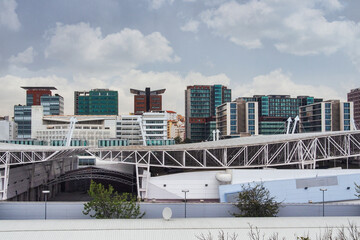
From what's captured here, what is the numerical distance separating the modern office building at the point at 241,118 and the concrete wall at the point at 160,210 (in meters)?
86.8

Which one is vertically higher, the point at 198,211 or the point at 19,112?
the point at 19,112

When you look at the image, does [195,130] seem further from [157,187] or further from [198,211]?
[198,211]

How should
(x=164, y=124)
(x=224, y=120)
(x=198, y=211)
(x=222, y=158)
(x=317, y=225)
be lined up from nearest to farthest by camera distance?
(x=317, y=225)
(x=198, y=211)
(x=222, y=158)
(x=164, y=124)
(x=224, y=120)

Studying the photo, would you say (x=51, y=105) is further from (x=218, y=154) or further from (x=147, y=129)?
(x=218, y=154)

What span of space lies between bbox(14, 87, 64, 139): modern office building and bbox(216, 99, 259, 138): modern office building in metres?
74.2

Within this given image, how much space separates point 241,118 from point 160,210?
95.5m

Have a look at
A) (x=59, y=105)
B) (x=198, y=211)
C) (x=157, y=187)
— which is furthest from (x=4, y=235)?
(x=59, y=105)

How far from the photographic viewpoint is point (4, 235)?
67.6 feet

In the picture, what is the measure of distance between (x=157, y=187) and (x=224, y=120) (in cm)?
8114

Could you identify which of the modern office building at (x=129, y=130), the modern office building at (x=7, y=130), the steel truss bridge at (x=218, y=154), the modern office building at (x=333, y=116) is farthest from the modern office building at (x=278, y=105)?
the steel truss bridge at (x=218, y=154)

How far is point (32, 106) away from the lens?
127812 millimetres

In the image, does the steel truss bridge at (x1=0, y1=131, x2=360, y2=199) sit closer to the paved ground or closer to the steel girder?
the steel girder

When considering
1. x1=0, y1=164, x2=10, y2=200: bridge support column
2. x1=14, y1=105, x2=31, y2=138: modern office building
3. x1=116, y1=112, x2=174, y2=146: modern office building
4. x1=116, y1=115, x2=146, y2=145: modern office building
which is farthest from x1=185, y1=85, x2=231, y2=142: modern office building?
x1=0, y1=164, x2=10, y2=200: bridge support column

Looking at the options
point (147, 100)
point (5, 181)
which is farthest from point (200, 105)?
point (5, 181)
